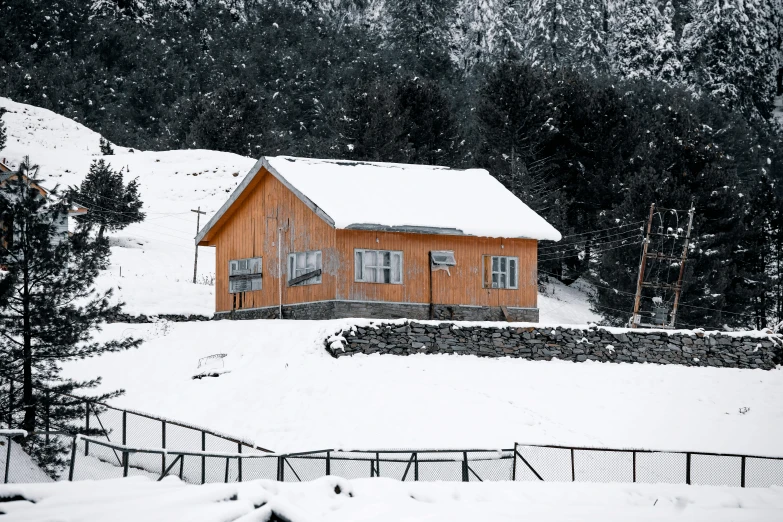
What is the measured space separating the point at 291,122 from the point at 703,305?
203 feet

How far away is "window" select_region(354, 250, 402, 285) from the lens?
106 ft

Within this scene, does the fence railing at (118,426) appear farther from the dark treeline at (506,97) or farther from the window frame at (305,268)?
the dark treeline at (506,97)

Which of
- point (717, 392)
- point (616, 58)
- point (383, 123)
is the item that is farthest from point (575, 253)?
point (616, 58)

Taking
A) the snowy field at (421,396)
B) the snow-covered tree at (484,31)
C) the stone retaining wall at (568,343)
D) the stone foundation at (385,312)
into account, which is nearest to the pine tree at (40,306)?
the snowy field at (421,396)

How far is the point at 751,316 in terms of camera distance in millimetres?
50562

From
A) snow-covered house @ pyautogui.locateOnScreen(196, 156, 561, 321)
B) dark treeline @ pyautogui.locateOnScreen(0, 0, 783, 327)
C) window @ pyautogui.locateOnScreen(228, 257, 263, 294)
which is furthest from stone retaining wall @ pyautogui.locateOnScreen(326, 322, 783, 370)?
dark treeline @ pyautogui.locateOnScreen(0, 0, 783, 327)

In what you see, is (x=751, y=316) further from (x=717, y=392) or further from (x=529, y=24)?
(x=529, y=24)

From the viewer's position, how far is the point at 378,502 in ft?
40.8

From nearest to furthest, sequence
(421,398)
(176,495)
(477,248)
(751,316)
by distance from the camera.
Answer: (176,495) < (421,398) < (477,248) < (751,316)

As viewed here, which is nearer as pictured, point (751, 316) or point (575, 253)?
point (751, 316)

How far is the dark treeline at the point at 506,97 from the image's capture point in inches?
2013

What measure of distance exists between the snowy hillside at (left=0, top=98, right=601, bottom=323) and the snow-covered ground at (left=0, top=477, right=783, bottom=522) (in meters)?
25.3

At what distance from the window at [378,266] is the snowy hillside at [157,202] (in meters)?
8.83

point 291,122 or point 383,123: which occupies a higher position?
point 291,122
